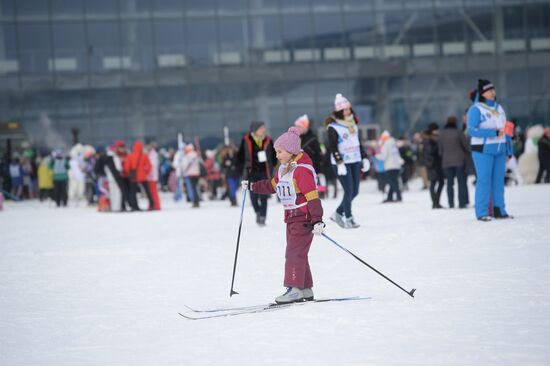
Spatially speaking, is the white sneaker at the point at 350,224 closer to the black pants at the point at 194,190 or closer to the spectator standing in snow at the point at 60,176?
the black pants at the point at 194,190

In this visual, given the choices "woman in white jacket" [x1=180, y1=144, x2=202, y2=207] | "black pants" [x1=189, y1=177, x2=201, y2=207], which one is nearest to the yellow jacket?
"woman in white jacket" [x1=180, y1=144, x2=202, y2=207]

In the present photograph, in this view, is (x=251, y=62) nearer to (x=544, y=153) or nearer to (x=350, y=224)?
(x=544, y=153)

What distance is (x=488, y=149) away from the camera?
11.9m

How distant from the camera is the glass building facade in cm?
4197

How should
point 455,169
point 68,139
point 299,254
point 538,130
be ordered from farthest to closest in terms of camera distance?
point 68,139 → point 538,130 → point 455,169 → point 299,254

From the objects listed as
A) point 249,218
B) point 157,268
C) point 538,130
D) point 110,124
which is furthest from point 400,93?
point 157,268

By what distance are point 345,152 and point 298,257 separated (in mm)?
5962

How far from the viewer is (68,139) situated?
41344mm

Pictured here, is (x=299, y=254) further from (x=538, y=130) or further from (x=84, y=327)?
(x=538, y=130)

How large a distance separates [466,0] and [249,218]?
3048 cm

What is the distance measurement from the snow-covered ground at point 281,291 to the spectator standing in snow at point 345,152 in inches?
13.8

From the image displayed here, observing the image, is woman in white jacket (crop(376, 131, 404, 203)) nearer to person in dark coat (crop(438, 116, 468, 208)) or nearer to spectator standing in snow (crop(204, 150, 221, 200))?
person in dark coat (crop(438, 116, 468, 208))

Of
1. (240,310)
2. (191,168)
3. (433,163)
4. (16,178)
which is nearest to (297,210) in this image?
(240,310)

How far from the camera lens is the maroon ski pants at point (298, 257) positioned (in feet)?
22.4
